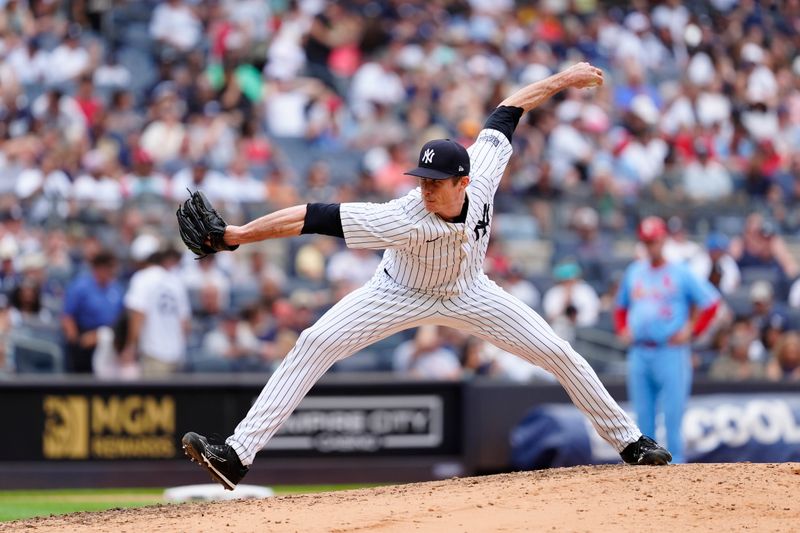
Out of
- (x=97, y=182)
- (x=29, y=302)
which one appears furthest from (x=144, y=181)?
(x=29, y=302)

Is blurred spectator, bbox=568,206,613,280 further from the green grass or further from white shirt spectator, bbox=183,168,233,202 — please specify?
the green grass

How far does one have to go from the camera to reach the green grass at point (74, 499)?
9461 millimetres

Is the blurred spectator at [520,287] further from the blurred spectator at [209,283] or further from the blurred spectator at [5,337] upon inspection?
the blurred spectator at [5,337]

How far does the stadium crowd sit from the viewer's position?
12.7 metres

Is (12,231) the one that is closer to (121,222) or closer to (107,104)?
(121,222)

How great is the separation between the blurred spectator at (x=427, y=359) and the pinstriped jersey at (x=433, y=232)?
5.86 m

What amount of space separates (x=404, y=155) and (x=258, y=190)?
1.89 metres

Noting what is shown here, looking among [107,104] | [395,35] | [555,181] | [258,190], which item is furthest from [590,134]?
[107,104]

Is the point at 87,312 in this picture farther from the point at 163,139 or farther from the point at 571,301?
the point at 571,301

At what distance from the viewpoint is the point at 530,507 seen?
20.2 ft

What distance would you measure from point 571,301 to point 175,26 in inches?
253

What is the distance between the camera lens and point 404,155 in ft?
50.6

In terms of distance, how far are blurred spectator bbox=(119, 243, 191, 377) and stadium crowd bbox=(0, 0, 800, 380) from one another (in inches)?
0.8

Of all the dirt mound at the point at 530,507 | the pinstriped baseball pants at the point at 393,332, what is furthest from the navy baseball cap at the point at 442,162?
the dirt mound at the point at 530,507
